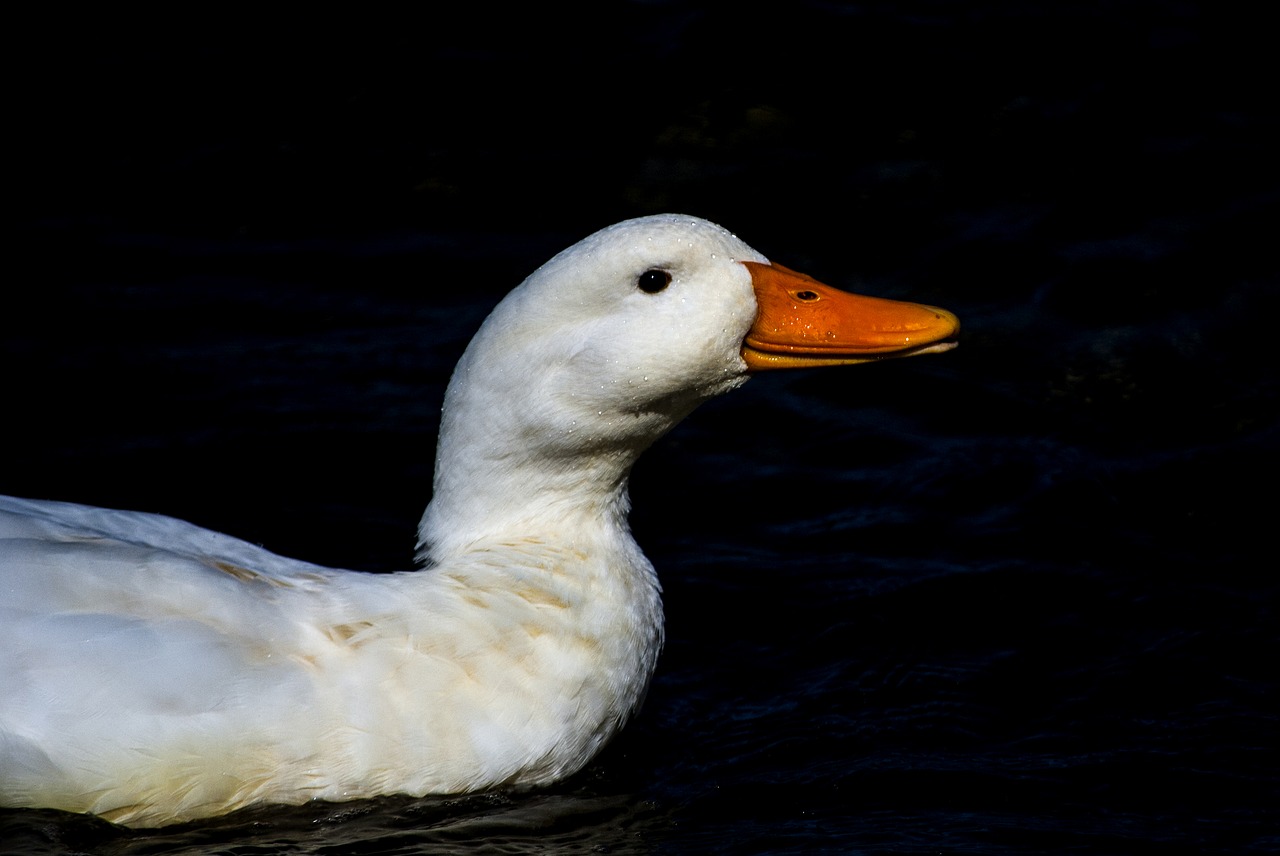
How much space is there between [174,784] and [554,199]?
15.5 ft

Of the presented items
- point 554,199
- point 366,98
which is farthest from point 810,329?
point 366,98

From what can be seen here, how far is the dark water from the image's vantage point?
5.54m

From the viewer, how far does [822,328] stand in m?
5.43

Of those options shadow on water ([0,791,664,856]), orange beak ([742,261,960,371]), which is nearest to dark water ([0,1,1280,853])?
shadow on water ([0,791,664,856])

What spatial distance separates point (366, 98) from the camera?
9773 mm

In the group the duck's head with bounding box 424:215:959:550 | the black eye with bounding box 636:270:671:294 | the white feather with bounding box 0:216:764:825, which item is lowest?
the white feather with bounding box 0:216:764:825

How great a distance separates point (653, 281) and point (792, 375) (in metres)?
3.03

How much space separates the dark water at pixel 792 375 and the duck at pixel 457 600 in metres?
0.19

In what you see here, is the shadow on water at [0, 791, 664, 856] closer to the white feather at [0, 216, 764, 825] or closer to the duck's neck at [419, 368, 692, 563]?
the white feather at [0, 216, 764, 825]

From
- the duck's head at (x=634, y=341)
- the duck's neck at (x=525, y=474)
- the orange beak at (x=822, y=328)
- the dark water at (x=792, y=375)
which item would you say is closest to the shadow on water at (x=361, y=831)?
the dark water at (x=792, y=375)

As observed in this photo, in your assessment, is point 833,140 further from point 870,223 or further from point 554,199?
point 554,199

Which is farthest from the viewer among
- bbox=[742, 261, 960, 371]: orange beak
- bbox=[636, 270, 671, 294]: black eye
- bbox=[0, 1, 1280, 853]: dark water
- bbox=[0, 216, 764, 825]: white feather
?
bbox=[0, 1, 1280, 853]: dark water

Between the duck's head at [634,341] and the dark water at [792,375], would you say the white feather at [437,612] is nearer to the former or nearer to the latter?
the duck's head at [634,341]

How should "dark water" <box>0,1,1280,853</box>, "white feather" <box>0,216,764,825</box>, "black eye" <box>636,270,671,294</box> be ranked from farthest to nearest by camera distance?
"dark water" <box>0,1,1280,853</box> → "black eye" <box>636,270,671,294</box> → "white feather" <box>0,216,764,825</box>
